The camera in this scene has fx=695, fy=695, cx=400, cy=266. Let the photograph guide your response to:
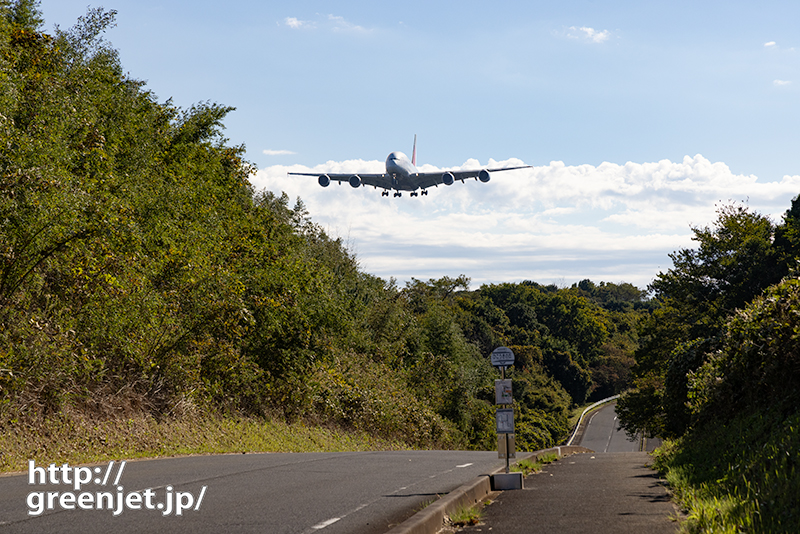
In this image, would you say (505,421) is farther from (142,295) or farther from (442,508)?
(142,295)

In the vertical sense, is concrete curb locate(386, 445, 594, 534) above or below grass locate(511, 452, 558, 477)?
above

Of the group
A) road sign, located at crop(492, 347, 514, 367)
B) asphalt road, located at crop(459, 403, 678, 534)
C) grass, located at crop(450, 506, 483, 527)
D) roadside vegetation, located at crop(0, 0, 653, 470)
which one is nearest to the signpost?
road sign, located at crop(492, 347, 514, 367)

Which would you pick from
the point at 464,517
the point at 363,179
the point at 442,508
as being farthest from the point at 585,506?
the point at 363,179

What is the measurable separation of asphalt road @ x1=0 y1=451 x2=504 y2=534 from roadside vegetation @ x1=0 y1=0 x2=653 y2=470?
10.8 feet

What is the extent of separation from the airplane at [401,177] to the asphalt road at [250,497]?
3326 cm

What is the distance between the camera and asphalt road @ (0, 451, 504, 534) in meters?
6.67

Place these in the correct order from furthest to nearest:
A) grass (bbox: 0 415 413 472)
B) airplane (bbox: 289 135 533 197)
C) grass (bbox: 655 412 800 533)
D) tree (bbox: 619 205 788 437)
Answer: airplane (bbox: 289 135 533 197)
tree (bbox: 619 205 788 437)
grass (bbox: 0 415 413 472)
grass (bbox: 655 412 800 533)

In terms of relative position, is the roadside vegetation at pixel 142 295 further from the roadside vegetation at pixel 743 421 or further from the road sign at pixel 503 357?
the roadside vegetation at pixel 743 421

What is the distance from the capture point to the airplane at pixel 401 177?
44938mm

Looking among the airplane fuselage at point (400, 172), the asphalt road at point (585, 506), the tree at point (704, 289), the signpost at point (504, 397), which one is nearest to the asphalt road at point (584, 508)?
the asphalt road at point (585, 506)

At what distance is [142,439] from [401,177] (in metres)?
31.5

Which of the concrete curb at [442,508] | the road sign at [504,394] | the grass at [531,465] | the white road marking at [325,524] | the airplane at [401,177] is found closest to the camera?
the concrete curb at [442,508]

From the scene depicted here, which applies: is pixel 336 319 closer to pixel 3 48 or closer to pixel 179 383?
pixel 179 383

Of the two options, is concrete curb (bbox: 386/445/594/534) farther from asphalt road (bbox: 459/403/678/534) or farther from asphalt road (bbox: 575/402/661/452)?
asphalt road (bbox: 575/402/661/452)
